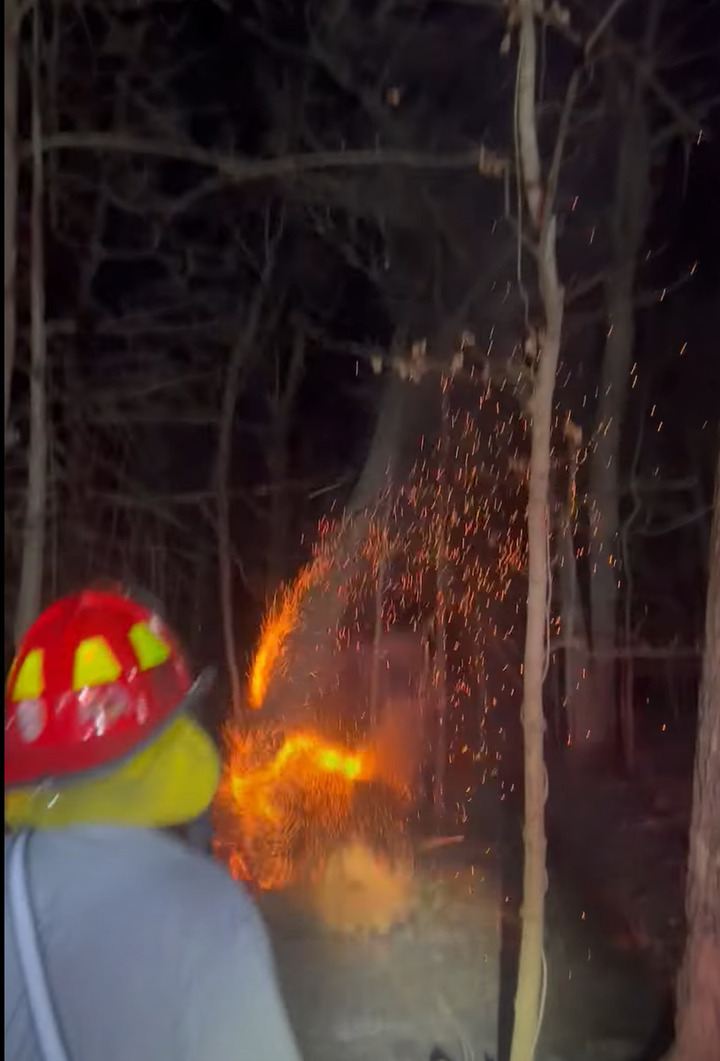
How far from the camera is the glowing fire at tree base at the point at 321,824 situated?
5.08 feet

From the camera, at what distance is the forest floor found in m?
1.55

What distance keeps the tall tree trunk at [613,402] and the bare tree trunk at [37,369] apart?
37.1 inches

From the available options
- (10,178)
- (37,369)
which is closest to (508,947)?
(37,369)

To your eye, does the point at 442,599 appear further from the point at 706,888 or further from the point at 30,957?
the point at 30,957

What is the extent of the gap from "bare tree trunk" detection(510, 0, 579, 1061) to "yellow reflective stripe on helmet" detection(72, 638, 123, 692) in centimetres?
70

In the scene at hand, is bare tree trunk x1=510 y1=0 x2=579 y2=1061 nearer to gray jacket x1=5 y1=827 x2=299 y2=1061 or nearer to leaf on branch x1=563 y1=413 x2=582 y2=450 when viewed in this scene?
leaf on branch x1=563 y1=413 x2=582 y2=450

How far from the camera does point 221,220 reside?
175 centimetres

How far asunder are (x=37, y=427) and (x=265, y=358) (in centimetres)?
42

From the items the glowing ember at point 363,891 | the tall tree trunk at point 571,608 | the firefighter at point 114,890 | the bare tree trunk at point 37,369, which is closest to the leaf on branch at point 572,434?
the tall tree trunk at point 571,608

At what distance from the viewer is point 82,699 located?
1061 millimetres

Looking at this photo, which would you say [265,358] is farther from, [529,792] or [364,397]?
[529,792]

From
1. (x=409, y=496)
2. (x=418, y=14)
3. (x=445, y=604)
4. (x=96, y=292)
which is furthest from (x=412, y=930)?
(x=418, y=14)

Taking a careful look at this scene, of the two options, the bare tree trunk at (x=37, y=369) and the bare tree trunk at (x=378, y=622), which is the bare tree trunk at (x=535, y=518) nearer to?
the bare tree trunk at (x=378, y=622)

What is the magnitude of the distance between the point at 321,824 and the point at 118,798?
0.67m
